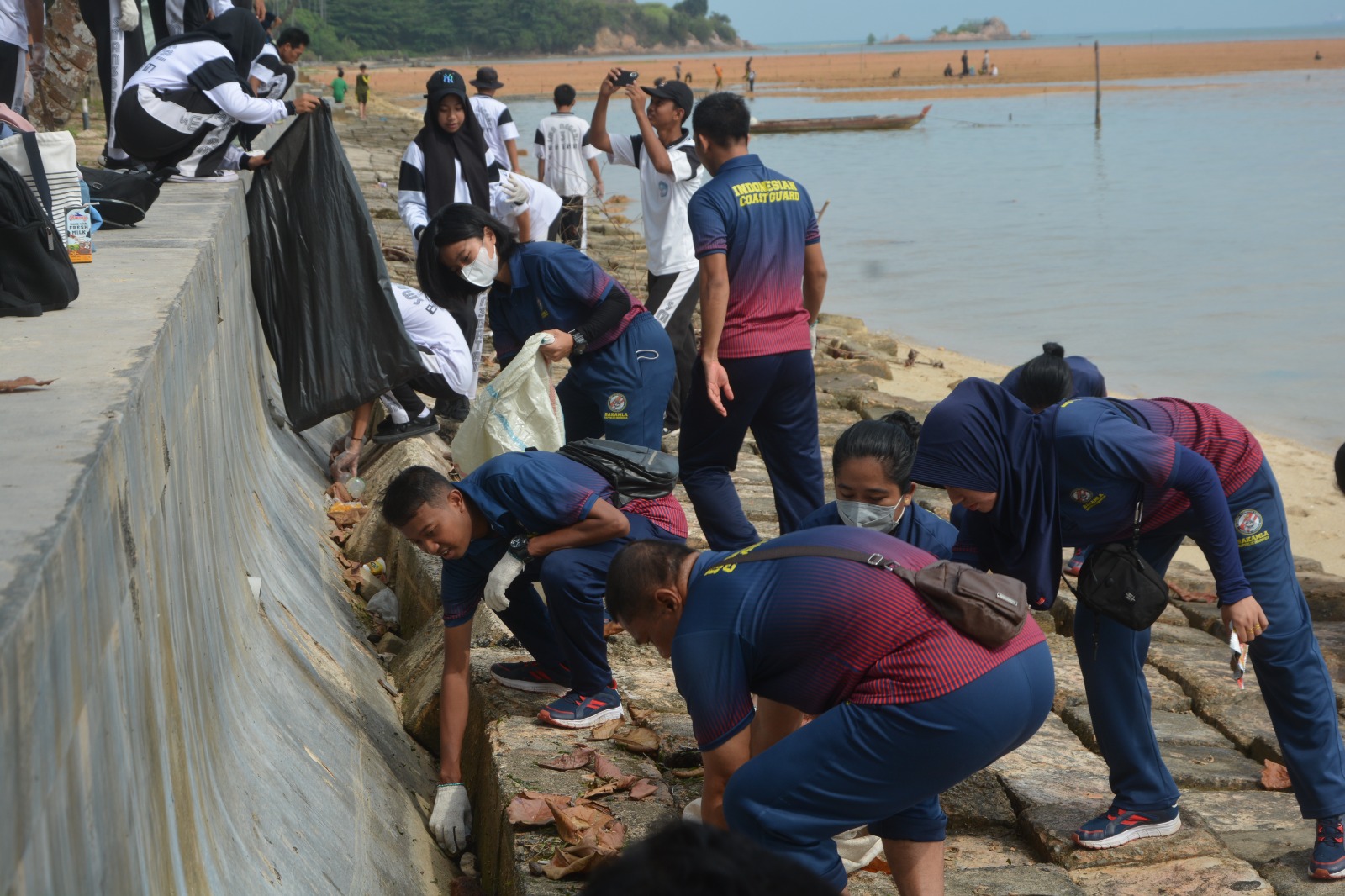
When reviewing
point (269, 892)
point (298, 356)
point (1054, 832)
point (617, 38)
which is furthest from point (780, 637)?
point (617, 38)

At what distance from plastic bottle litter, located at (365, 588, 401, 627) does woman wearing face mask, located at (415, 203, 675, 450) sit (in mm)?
1201

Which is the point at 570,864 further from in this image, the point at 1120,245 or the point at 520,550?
the point at 1120,245

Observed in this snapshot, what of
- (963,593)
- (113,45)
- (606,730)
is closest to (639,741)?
(606,730)

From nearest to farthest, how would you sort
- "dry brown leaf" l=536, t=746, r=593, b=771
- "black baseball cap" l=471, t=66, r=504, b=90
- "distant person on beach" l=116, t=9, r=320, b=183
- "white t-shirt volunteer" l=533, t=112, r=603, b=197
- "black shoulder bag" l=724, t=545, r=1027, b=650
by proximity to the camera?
"black shoulder bag" l=724, t=545, r=1027, b=650 < "dry brown leaf" l=536, t=746, r=593, b=771 < "distant person on beach" l=116, t=9, r=320, b=183 < "white t-shirt volunteer" l=533, t=112, r=603, b=197 < "black baseball cap" l=471, t=66, r=504, b=90

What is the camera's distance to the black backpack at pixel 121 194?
4777 mm

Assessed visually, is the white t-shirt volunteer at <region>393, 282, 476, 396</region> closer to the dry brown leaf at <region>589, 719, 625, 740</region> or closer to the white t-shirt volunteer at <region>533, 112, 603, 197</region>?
the dry brown leaf at <region>589, 719, 625, 740</region>

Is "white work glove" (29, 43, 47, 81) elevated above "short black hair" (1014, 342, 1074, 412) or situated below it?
above

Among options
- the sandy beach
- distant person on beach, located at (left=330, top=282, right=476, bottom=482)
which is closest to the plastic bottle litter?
distant person on beach, located at (left=330, top=282, right=476, bottom=482)

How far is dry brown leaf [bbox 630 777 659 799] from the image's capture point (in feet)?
11.5

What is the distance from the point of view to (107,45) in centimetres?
658

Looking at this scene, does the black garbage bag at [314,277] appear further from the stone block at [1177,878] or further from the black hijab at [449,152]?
the stone block at [1177,878]

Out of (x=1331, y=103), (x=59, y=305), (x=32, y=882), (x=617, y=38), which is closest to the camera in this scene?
(x=32, y=882)

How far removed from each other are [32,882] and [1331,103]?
4981cm

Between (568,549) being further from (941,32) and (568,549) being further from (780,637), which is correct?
(941,32)
